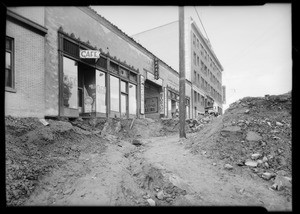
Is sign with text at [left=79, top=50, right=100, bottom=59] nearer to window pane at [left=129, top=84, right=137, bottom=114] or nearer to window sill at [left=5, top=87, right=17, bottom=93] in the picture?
window sill at [left=5, top=87, right=17, bottom=93]

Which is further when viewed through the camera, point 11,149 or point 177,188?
point 11,149

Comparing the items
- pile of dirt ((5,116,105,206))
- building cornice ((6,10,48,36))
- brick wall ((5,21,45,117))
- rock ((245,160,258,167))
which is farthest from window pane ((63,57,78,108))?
rock ((245,160,258,167))

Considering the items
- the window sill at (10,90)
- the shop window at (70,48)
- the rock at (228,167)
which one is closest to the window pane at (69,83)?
the shop window at (70,48)

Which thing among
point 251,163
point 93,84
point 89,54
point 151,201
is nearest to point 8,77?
point 89,54

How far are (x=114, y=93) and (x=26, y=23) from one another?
6.61 m

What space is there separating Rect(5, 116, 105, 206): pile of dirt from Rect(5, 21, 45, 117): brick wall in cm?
47

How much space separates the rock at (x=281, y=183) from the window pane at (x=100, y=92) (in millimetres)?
9087

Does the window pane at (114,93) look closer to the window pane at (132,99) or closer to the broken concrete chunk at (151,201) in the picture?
the window pane at (132,99)

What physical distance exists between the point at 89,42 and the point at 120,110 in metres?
4.93

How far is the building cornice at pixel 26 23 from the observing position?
6836 millimetres

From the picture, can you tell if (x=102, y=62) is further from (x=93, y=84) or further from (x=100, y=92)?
(x=100, y=92)

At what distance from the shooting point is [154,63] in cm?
1906
